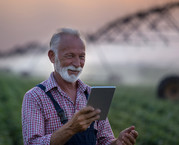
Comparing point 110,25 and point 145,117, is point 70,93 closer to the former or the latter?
point 145,117

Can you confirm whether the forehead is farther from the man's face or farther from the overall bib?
the overall bib

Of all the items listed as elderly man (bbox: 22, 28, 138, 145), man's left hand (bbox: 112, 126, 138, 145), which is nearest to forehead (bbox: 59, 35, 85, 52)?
elderly man (bbox: 22, 28, 138, 145)

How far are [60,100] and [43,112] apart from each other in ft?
0.44

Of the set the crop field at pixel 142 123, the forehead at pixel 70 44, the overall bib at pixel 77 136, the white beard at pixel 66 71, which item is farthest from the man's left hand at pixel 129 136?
the crop field at pixel 142 123

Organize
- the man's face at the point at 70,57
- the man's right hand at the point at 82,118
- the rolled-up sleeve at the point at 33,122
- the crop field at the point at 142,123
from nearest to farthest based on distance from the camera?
the man's right hand at the point at 82,118 → the rolled-up sleeve at the point at 33,122 → the man's face at the point at 70,57 → the crop field at the point at 142,123

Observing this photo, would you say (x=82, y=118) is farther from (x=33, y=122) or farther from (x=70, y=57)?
(x=70, y=57)

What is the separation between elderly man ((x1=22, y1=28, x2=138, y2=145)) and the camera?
6.56 feet

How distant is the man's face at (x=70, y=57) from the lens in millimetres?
2080

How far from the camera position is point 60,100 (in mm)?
2096

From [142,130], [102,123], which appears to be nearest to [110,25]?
[142,130]

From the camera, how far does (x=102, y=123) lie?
7.43 feet

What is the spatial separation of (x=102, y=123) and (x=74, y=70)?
1.41 ft

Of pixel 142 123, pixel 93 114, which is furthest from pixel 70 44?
pixel 142 123

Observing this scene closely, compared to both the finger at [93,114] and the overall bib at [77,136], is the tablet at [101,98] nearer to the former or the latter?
the finger at [93,114]
